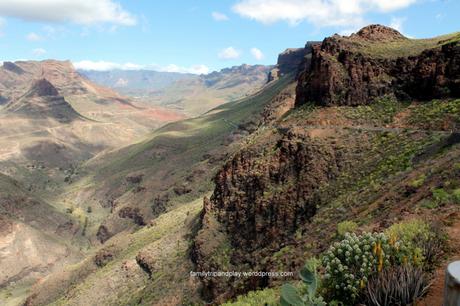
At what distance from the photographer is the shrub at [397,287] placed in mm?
10258

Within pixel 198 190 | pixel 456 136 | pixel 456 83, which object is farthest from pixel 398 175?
pixel 198 190

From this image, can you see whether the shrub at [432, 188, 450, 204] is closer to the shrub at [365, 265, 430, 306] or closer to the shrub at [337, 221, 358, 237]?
the shrub at [337, 221, 358, 237]

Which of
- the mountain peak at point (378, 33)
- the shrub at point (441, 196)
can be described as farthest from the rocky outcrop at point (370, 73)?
the shrub at point (441, 196)

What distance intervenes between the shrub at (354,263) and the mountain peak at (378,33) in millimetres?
39993

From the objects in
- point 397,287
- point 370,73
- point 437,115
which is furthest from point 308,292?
point 370,73

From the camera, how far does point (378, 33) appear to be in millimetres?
49000

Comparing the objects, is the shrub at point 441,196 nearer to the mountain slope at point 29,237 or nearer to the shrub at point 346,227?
the shrub at point 346,227

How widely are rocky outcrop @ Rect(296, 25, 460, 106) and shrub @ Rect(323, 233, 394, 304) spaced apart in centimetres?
2759

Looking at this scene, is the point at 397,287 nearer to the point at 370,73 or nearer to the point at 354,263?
the point at 354,263

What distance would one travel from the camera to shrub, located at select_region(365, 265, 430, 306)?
10258mm

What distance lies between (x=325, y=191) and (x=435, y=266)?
Answer: 68.3ft

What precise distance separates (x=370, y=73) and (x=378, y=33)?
1037 cm

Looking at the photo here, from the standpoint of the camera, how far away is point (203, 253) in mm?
40875

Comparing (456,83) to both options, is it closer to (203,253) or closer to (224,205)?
(224,205)
